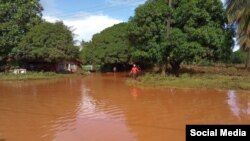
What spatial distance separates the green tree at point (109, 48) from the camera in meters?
48.8

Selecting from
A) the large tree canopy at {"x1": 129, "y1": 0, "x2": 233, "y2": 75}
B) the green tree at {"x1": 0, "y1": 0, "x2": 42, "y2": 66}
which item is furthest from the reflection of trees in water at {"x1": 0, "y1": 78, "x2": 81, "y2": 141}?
the green tree at {"x1": 0, "y1": 0, "x2": 42, "y2": 66}

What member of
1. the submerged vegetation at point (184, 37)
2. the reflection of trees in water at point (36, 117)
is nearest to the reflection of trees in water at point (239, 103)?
the submerged vegetation at point (184, 37)

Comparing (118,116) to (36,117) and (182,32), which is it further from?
(182,32)

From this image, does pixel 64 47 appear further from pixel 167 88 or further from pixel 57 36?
pixel 167 88

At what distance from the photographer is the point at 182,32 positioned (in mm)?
32344

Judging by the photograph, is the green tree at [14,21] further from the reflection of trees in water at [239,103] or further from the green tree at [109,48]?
the reflection of trees in water at [239,103]

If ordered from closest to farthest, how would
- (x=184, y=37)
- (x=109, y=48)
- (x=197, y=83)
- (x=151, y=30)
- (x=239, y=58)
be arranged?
(x=197, y=83)
(x=184, y=37)
(x=151, y=30)
(x=109, y=48)
(x=239, y=58)

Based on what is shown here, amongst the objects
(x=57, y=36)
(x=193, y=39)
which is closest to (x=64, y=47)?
(x=57, y=36)

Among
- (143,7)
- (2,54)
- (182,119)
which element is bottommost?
(182,119)

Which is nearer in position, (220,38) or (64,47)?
(220,38)

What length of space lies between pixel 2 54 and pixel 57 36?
6.78m

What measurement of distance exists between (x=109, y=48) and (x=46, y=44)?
8751 millimetres

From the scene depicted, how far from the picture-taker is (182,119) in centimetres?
1329

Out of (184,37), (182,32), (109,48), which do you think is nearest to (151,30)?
→ (182,32)
